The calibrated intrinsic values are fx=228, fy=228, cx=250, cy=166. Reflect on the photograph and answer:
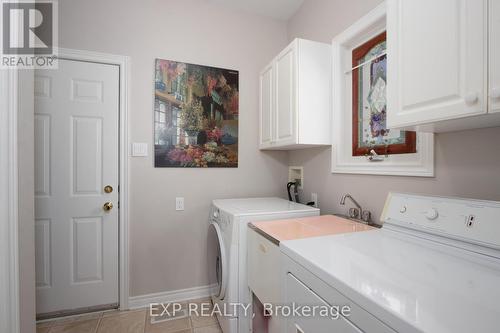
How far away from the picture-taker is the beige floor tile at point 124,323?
1747 millimetres

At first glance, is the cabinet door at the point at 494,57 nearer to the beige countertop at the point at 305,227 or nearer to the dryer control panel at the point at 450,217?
the dryer control panel at the point at 450,217

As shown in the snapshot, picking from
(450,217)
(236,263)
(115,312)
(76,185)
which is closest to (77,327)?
(115,312)

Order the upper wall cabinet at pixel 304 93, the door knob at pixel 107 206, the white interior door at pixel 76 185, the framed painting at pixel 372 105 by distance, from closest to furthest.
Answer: the framed painting at pixel 372 105, the upper wall cabinet at pixel 304 93, the white interior door at pixel 76 185, the door knob at pixel 107 206

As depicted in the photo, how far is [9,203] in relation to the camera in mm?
1051

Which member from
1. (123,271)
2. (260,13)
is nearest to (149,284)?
(123,271)

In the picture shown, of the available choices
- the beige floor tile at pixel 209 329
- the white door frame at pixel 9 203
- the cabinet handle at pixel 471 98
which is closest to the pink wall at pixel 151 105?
the beige floor tile at pixel 209 329

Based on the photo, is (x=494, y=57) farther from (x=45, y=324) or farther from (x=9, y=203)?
(x=45, y=324)

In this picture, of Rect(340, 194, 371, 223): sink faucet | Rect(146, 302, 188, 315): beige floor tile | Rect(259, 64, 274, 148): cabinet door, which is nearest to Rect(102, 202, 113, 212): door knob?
Rect(146, 302, 188, 315): beige floor tile

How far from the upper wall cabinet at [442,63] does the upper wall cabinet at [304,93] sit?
2.50ft

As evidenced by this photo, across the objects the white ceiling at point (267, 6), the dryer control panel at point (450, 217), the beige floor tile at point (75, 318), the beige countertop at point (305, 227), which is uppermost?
the white ceiling at point (267, 6)

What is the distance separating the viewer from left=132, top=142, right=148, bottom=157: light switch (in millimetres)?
2018

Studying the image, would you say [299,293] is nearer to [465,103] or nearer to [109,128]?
[465,103]

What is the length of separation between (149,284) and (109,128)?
1.44 m

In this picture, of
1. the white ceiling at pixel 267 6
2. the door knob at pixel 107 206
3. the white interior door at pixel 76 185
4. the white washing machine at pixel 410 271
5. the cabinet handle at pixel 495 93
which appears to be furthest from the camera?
the white ceiling at pixel 267 6
